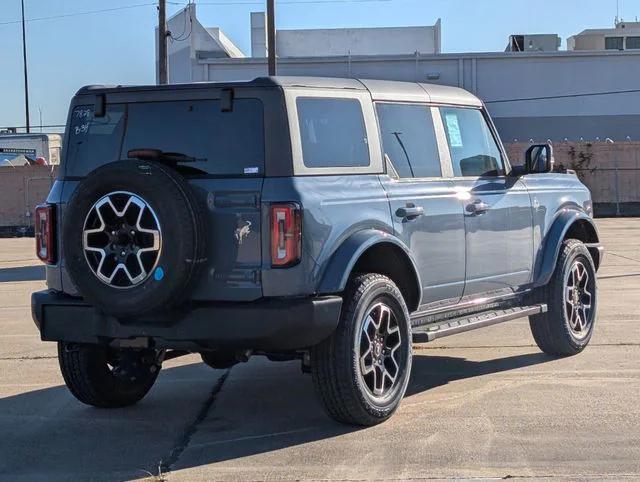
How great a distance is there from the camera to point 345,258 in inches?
218

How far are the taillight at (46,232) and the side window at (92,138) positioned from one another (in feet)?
0.96

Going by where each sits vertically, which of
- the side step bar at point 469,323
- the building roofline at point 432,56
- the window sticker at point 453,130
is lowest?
the side step bar at point 469,323

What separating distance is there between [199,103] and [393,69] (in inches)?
1350

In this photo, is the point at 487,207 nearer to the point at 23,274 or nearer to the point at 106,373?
the point at 106,373

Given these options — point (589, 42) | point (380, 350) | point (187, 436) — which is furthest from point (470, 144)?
point (589, 42)

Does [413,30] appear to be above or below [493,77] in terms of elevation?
above

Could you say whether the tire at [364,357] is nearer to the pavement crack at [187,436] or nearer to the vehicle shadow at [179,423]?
the vehicle shadow at [179,423]

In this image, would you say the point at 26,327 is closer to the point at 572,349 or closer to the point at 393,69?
the point at 572,349

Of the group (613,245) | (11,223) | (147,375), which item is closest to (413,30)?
(11,223)

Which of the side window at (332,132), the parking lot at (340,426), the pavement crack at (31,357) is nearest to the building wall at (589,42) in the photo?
the parking lot at (340,426)

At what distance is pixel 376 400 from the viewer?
582 cm

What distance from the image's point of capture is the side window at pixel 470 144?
278 inches

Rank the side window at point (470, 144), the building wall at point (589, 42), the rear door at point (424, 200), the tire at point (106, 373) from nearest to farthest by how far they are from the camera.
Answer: the rear door at point (424, 200) < the tire at point (106, 373) < the side window at point (470, 144) < the building wall at point (589, 42)

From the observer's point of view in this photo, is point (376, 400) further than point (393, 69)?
No
